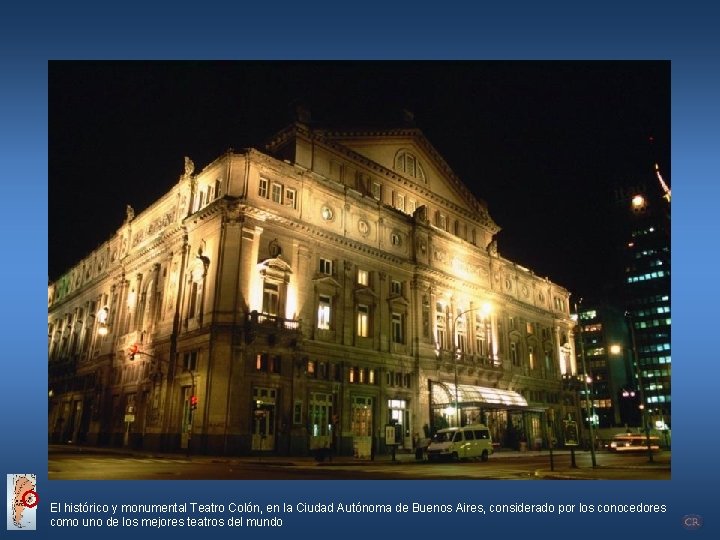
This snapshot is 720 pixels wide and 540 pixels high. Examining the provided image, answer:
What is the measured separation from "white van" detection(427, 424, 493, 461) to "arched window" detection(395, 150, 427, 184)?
27.0 meters

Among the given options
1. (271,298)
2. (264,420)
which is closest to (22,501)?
(264,420)

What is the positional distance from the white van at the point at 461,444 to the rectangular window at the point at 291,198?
19905 mm

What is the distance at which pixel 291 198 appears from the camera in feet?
141

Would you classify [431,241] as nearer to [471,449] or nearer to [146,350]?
[471,449]

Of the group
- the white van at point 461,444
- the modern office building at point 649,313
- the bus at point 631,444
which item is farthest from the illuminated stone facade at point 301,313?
the modern office building at point 649,313

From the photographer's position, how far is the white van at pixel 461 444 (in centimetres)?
3509

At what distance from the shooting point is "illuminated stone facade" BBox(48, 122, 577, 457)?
3819 centimetres

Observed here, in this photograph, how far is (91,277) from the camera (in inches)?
2571

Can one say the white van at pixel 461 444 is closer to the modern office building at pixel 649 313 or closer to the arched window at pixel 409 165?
the arched window at pixel 409 165

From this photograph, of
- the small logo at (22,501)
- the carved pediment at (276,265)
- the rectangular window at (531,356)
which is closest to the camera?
the small logo at (22,501)

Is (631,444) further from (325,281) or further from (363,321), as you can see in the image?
(325,281)

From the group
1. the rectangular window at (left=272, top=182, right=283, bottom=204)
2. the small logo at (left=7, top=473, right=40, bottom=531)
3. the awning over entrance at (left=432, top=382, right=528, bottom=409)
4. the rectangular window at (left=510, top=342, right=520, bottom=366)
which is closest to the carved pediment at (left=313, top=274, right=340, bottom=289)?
the rectangular window at (left=272, top=182, right=283, bottom=204)

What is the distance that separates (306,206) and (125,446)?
24291mm

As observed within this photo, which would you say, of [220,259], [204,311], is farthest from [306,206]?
[204,311]
